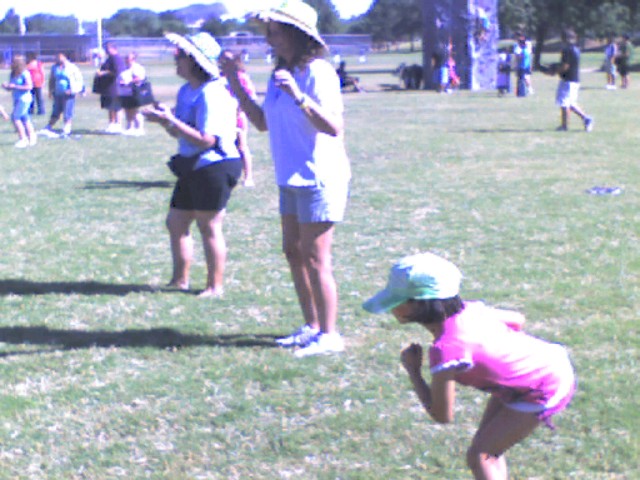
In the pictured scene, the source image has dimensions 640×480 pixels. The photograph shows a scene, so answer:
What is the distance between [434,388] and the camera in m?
3.14

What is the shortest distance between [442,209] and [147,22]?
9500cm

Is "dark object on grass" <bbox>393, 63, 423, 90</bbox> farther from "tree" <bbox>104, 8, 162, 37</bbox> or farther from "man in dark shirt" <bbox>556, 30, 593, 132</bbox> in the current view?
"tree" <bbox>104, 8, 162, 37</bbox>

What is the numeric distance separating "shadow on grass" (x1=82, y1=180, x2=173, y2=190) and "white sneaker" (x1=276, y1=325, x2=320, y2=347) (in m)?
6.52

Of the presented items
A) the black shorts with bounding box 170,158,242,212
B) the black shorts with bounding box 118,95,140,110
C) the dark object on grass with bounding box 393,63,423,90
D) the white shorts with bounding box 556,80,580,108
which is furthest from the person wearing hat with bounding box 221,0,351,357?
the dark object on grass with bounding box 393,63,423,90

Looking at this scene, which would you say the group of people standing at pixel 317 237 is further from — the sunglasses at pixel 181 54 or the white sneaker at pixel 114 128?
the white sneaker at pixel 114 128

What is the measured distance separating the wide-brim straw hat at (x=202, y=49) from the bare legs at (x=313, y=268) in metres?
1.21

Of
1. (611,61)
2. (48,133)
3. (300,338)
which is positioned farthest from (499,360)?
(611,61)

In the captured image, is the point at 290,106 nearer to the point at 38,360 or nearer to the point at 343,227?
the point at 38,360

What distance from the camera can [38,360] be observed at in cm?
548

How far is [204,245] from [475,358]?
3.70 m

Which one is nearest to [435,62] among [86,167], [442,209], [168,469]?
[86,167]

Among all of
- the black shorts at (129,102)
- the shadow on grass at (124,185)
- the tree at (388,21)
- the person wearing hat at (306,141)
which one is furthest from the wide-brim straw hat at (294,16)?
the tree at (388,21)

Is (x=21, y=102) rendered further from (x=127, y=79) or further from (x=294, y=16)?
(x=294, y=16)

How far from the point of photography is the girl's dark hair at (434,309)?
313 centimetres
